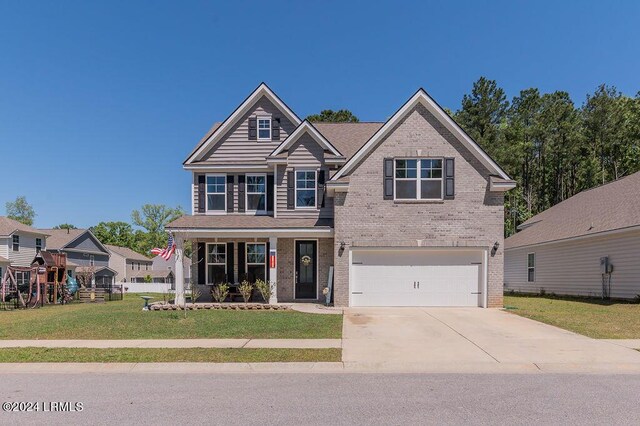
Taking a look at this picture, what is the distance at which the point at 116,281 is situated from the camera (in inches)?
2245

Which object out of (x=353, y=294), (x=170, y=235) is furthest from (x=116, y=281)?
(x=353, y=294)

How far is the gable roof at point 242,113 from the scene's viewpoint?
744 inches

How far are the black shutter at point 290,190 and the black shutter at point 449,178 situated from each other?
21.2 feet

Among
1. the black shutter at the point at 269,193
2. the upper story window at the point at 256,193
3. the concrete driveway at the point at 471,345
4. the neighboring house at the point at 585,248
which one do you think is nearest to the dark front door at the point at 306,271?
the black shutter at the point at 269,193

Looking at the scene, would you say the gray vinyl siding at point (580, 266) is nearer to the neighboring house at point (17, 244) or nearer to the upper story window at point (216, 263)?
the upper story window at point (216, 263)

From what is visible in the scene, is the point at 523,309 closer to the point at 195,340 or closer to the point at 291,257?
the point at 291,257

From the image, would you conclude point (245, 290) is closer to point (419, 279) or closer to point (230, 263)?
point (230, 263)

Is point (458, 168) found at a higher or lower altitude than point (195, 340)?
higher

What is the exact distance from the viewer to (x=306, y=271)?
18375 mm

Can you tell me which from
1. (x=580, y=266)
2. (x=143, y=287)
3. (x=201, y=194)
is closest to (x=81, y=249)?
(x=143, y=287)

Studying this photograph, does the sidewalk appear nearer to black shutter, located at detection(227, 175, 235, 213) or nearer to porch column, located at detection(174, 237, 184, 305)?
porch column, located at detection(174, 237, 184, 305)

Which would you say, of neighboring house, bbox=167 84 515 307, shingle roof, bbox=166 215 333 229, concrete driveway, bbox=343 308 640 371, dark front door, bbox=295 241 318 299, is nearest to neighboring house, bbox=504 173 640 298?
neighboring house, bbox=167 84 515 307

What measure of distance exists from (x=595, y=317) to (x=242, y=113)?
1605 cm

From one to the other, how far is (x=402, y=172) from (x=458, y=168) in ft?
7.26
